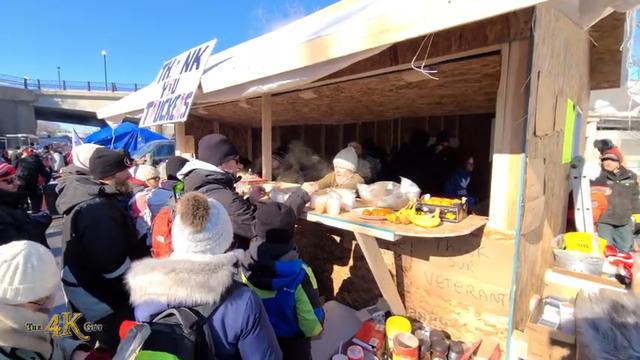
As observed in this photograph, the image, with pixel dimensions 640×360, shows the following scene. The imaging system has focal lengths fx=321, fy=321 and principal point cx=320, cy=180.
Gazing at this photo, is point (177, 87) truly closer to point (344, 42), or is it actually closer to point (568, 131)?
point (344, 42)

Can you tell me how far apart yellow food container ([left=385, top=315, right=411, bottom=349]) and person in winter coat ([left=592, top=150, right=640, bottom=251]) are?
3309mm

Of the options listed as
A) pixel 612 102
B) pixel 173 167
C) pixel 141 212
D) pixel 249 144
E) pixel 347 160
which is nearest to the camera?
pixel 141 212

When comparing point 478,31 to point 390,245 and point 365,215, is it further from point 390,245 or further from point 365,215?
point 390,245

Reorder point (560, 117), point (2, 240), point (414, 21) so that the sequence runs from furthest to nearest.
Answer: point (560, 117)
point (2, 240)
point (414, 21)

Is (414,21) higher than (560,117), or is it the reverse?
(414,21)

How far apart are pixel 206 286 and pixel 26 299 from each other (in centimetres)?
63

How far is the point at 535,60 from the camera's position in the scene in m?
1.84

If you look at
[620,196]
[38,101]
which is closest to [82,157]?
[620,196]

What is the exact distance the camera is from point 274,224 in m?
1.79

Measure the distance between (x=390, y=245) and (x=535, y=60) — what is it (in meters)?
1.60

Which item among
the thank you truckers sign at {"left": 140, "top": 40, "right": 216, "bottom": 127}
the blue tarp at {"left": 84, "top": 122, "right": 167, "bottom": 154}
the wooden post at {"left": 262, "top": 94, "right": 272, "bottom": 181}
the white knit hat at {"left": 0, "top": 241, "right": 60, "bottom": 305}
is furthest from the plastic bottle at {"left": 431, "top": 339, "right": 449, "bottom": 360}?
the blue tarp at {"left": 84, "top": 122, "right": 167, "bottom": 154}

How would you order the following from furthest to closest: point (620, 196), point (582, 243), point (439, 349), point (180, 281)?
point (620, 196)
point (582, 243)
point (439, 349)
point (180, 281)

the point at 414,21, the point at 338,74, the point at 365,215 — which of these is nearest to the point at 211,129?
the point at 338,74

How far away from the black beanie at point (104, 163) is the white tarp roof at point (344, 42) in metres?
1.05
